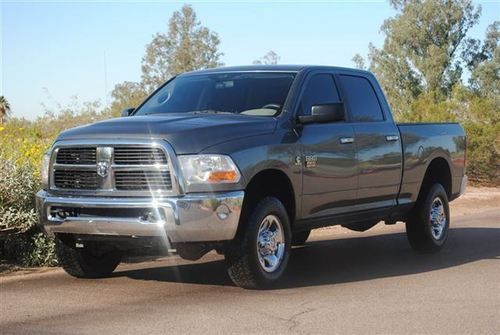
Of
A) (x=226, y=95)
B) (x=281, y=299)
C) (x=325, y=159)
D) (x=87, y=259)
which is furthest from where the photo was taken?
(x=226, y=95)

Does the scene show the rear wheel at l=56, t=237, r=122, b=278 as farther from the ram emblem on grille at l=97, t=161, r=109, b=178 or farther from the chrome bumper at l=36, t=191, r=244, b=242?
the ram emblem on grille at l=97, t=161, r=109, b=178

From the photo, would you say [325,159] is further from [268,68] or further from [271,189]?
[268,68]

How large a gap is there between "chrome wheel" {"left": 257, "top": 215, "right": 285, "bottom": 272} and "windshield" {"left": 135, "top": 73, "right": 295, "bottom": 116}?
1.13m

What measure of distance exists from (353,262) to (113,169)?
11.9 feet

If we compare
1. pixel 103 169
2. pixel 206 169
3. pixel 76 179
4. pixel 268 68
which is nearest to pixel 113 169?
pixel 103 169

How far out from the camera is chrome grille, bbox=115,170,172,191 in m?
6.88

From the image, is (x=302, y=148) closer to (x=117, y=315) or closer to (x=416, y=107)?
(x=117, y=315)

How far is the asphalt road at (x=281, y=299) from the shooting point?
6.05 meters

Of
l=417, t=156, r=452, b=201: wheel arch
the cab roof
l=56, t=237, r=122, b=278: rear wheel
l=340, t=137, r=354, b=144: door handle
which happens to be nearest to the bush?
l=56, t=237, r=122, b=278: rear wheel

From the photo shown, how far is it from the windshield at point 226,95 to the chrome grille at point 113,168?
1.32 metres

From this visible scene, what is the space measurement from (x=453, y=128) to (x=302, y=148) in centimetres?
375

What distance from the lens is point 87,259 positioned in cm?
805

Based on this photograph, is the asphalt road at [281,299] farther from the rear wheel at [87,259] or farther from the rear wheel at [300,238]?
the rear wheel at [300,238]

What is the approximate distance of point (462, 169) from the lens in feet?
36.4
